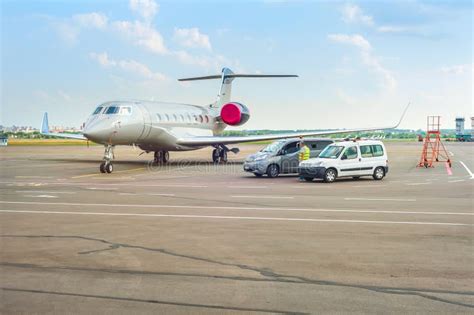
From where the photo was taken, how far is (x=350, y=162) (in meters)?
24.5

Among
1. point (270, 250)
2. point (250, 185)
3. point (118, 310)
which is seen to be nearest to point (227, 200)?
point (250, 185)

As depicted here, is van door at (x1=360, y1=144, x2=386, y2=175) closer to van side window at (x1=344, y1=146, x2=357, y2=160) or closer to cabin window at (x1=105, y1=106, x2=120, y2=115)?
van side window at (x1=344, y1=146, x2=357, y2=160)

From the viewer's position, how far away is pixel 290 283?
752 centimetres

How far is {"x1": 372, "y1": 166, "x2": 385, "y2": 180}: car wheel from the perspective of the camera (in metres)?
25.0

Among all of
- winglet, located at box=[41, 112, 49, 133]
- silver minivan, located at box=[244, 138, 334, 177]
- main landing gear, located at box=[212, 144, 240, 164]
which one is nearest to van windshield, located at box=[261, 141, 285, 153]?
silver minivan, located at box=[244, 138, 334, 177]

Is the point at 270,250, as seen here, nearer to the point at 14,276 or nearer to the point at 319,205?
the point at 14,276

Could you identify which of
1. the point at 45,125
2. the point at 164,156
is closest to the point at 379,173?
the point at 164,156

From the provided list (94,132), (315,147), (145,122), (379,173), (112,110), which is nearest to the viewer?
(379,173)

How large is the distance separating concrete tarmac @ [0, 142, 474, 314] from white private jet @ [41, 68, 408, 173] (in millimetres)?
11871

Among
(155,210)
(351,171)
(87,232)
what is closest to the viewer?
(87,232)

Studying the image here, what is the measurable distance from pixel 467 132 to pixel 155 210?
419 ft

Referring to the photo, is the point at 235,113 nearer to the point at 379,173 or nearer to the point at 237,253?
the point at 379,173

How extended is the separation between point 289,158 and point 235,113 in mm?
15411

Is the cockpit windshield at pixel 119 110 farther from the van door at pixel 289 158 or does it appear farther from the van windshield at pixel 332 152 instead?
the van windshield at pixel 332 152
